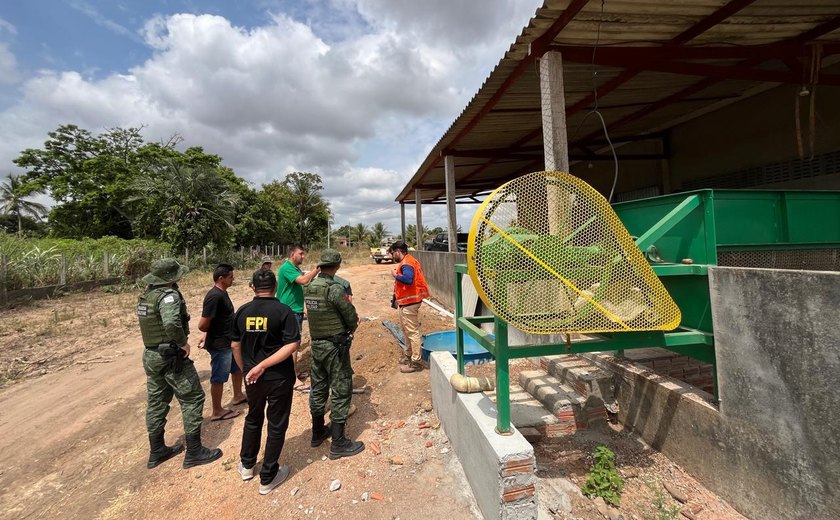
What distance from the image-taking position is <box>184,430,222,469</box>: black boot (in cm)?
324

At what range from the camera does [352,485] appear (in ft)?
9.47

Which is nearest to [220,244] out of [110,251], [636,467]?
[110,251]

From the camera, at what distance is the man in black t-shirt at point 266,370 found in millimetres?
2846

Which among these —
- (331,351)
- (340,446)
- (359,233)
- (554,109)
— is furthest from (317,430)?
(359,233)

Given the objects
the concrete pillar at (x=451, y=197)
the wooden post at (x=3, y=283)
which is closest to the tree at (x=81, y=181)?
the wooden post at (x=3, y=283)

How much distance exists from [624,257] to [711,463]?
1.65 meters

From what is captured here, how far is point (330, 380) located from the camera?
3410 millimetres

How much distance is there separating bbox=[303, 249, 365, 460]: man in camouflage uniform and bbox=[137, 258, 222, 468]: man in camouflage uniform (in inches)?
39.4

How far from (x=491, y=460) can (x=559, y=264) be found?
4.01 ft

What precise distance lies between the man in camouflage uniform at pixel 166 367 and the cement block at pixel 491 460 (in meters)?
2.19

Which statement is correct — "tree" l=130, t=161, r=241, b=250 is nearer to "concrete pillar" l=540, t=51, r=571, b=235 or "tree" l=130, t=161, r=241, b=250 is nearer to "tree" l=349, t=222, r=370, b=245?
"concrete pillar" l=540, t=51, r=571, b=235

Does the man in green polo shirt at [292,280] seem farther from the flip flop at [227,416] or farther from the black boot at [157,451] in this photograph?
the black boot at [157,451]

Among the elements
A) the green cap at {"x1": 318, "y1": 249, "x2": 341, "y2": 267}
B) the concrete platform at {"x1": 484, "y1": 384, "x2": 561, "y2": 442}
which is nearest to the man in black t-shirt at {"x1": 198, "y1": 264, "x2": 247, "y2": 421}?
the green cap at {"x1": 318, "y1": 249, "x2": 341, "y2": 267}

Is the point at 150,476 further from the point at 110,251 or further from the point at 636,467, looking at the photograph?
the point at 110,251
